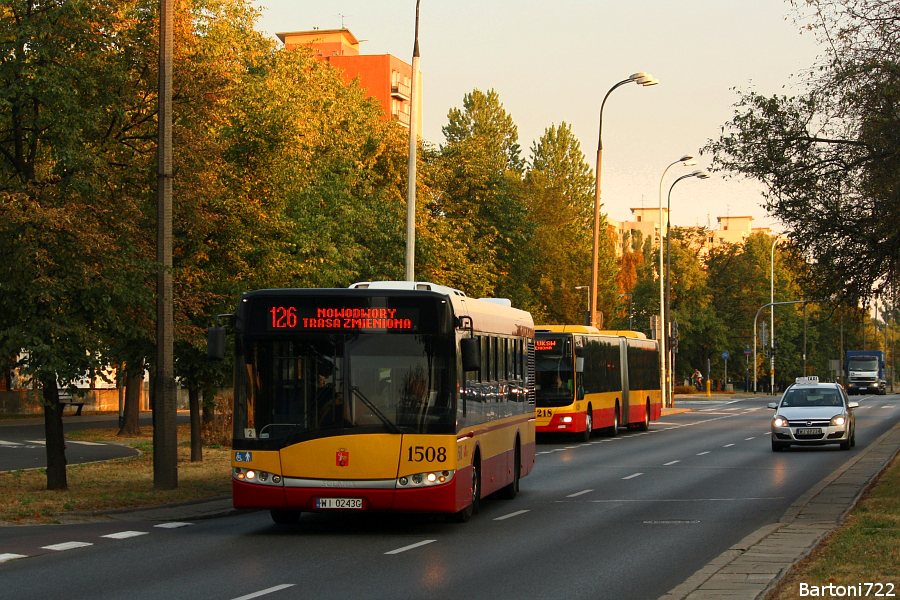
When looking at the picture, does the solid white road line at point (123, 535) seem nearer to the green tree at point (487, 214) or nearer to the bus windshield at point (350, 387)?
the bus windshield at point (350, 387)

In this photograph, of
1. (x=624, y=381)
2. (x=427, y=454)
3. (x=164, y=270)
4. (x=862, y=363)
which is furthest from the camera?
(x=862, y=363)

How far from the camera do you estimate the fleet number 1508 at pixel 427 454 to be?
46.8ft

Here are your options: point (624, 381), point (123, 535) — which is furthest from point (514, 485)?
point (624, 381)

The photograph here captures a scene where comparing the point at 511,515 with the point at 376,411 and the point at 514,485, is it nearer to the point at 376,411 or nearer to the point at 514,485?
the point at 514,485

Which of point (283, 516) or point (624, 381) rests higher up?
point (624, 381)

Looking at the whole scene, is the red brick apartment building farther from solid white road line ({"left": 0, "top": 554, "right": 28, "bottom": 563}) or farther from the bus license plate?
solid white road line ({"left": 0, "top": 554, "right": 28, "bottom": 563})

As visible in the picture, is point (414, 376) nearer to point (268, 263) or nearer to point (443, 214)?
point (268, 263)

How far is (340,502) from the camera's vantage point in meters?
14.3

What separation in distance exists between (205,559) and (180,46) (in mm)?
13517

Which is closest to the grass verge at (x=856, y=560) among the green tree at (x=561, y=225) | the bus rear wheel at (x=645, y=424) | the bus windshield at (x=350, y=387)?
the bus windshield at (x=350, y=387)

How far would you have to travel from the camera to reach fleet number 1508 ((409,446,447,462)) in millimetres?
14266

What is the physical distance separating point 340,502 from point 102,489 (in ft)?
21.8

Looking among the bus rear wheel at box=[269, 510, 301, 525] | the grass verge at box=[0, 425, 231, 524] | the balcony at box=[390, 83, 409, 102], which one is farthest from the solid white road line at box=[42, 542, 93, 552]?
the balcony at box=[390, 83, 409, 102]

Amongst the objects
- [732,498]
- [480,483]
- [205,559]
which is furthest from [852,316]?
[205,559]
